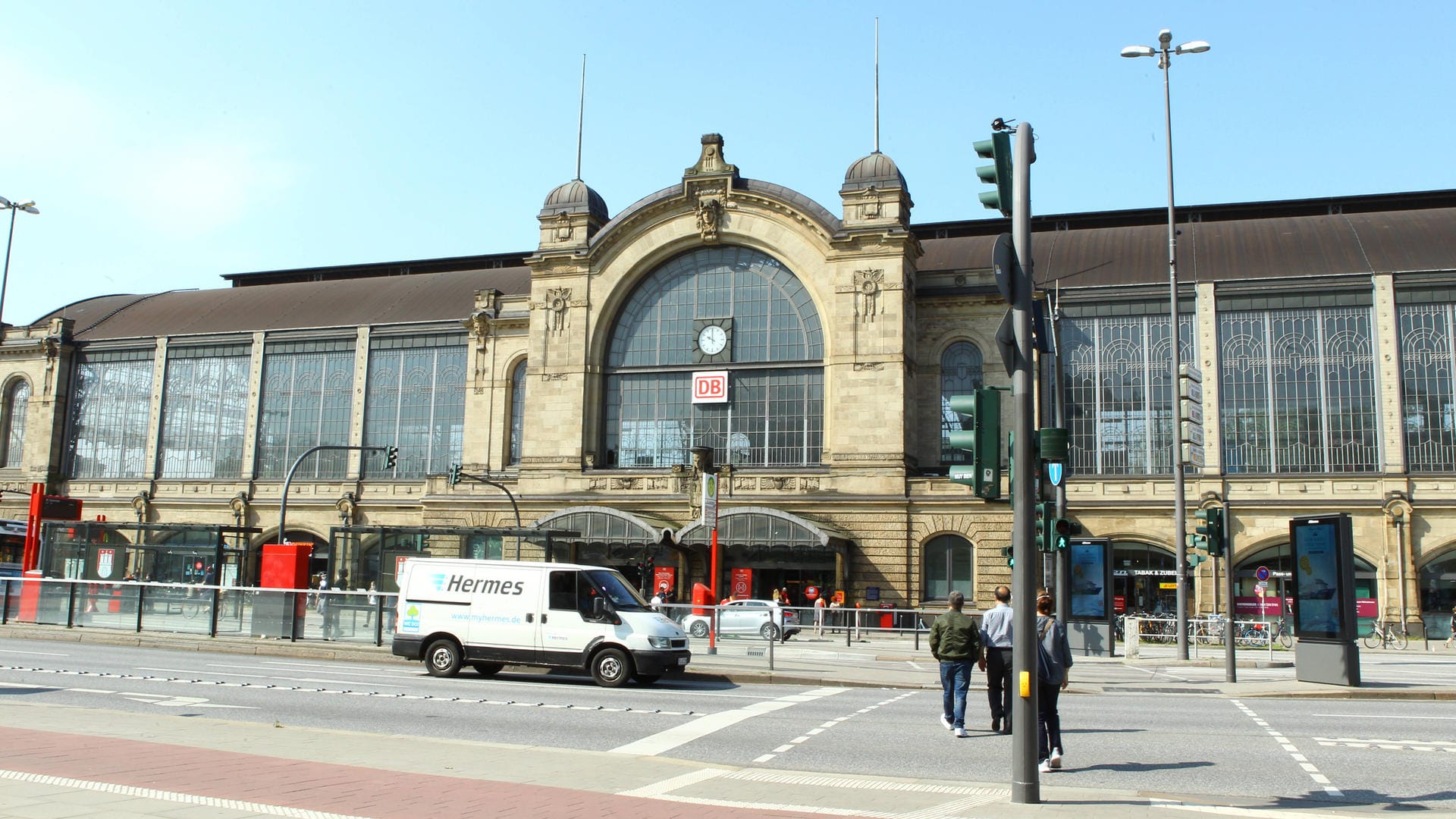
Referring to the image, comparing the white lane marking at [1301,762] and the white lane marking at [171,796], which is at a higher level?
the white lane marking at [171,796]

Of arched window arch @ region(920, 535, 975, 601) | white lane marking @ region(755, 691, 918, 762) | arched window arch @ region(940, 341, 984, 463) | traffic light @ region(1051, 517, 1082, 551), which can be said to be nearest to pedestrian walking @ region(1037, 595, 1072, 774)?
white lane marking @ region(755, 691, 918, 762)

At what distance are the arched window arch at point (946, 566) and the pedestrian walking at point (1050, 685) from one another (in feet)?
100

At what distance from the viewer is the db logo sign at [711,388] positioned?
154 feet

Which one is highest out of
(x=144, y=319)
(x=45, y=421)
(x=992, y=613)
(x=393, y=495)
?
(x=144, y=319)

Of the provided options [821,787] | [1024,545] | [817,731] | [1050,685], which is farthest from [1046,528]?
[1024,545]

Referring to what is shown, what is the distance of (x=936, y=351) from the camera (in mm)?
47125

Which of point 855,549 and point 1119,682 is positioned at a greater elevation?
point 855,549

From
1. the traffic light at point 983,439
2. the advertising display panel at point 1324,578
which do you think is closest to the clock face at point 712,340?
the advertising display panel at point 1324,578

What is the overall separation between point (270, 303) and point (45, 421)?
12.4m

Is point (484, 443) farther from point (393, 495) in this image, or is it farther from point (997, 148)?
point (997, 148)

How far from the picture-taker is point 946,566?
1709 inches

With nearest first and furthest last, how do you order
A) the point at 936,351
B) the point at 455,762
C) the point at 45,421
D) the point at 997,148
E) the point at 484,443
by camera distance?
1. the point at 997,148
2. the point at 455,762
3. the point at 936,351
4. the point at 484,443
5. the point at 45,421

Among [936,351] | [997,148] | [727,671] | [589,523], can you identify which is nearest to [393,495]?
[589,523]

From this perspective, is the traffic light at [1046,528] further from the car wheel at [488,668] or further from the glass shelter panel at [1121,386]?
the glass shelter panel at [1121,386]
